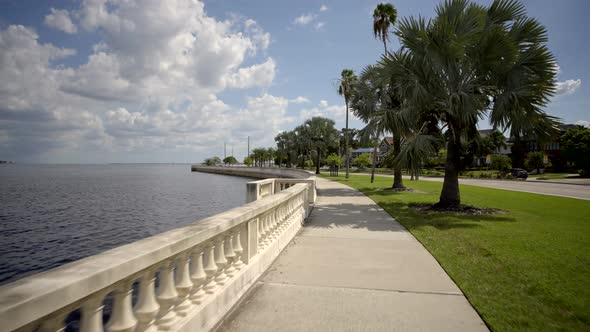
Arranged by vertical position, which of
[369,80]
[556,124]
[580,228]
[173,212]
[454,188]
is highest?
[369,80]

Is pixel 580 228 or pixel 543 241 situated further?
pixel 580 228

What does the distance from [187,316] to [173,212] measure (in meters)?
19.0

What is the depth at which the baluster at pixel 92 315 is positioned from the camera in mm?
1715

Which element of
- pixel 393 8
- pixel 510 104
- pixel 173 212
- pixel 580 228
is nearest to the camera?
pixel 580 228

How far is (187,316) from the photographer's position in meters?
2.66

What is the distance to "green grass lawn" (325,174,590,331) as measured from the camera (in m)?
3.53

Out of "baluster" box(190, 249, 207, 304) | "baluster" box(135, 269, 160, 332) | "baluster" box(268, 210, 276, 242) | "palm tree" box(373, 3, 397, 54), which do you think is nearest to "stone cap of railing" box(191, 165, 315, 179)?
"palm tree" box(373, 3, 397, 54)

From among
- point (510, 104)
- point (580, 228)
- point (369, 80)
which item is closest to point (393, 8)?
point (369, 80)

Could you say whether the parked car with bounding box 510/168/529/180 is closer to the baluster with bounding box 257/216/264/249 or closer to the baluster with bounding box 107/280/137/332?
the baluster with bounding box 257/216/264/249

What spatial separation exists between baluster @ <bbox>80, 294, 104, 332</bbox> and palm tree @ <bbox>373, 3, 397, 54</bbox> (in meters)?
25.0

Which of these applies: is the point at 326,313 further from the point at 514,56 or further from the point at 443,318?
the point at 514,56

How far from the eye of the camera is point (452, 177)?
1230 centimetres

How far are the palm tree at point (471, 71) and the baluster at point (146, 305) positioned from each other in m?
10.8

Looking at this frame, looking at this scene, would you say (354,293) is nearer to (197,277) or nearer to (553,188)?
(197,277)
